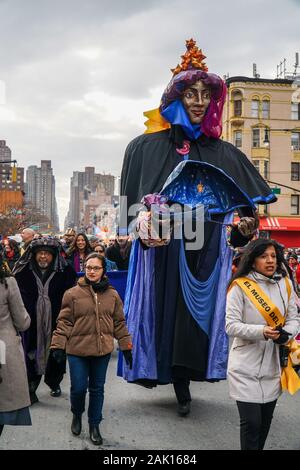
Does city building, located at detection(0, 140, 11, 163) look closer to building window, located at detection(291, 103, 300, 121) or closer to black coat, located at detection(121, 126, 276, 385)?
building window, located at detection(291, 103, 300, 121)

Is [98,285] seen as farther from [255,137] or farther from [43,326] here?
[255,137]

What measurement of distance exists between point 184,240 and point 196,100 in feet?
4.50

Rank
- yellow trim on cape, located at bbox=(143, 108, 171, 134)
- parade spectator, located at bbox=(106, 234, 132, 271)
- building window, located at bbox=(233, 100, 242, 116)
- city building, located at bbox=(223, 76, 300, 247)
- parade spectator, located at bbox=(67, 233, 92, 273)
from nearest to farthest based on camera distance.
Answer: yellow trim on cape, located at bbox=(143, 108, 171, 134), parade spectator, located at bbox=(67, 233, 92, 273), parade spectator, located at bbox=(106, 234, 132, 271), city building, located at bbox=(223, 76, 300, 247), building window, located at bbox=(233, 100, 242, 116)

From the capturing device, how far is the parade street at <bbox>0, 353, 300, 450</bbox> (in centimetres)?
416

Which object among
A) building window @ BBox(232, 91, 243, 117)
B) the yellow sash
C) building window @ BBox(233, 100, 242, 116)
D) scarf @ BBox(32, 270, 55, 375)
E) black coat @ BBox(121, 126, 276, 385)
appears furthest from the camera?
building window @ BBox(233, 100, 242, 116)

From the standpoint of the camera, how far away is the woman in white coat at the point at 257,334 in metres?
3.46

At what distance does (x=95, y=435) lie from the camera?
13.8 ft

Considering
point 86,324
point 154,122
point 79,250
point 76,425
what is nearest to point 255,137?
point 79,250

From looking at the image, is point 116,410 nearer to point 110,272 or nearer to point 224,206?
point 224,206

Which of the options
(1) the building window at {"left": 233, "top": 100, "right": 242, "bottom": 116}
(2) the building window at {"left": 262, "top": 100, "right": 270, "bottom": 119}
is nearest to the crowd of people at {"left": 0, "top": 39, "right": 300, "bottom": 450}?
(1) the building window at {"left": 233, "top": 100, "right": 242, "bottom": 116}

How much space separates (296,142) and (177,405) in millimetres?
35812

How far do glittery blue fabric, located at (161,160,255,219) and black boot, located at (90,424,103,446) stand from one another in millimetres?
2117

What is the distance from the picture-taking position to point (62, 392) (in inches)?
225
